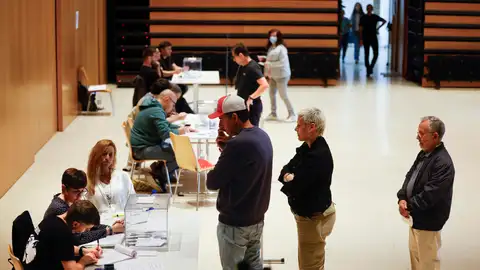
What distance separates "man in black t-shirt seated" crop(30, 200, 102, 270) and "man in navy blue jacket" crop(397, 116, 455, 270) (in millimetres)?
2300

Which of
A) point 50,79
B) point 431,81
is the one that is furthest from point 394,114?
point 50,79

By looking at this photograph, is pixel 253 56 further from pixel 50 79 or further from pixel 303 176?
pixel 303 176

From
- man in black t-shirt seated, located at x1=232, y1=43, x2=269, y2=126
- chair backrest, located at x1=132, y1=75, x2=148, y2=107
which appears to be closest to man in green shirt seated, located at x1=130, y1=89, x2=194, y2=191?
man in black t-shirt seated, located at x1=232, y1=43, x2=269, y2=126

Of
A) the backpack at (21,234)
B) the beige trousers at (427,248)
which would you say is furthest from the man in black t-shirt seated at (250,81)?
the backpack at (21,234)

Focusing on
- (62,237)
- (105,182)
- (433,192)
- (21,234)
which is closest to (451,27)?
(433,192)

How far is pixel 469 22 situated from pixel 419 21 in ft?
3.65

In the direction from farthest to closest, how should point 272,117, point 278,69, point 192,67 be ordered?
point 192,67 → point 272,117 → point 278,69

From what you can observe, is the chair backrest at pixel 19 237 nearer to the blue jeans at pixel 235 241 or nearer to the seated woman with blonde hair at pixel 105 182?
the seated woman with blonde hair at pixel 105 182

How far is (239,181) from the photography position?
5293 mm

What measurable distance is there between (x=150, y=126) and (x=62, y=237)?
4527 millimetres

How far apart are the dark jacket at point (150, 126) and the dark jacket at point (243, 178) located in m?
3.81

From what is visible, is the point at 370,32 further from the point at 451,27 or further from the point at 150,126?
the point at 150,126

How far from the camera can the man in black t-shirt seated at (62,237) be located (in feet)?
15.7

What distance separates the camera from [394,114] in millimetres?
15062
